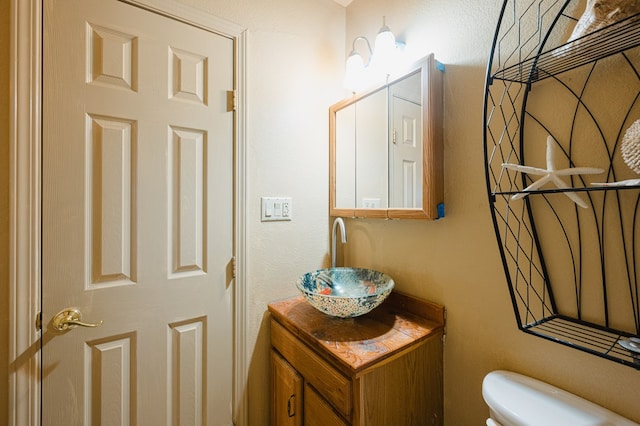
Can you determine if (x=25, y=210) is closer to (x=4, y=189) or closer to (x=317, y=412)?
(x=4, y=189)

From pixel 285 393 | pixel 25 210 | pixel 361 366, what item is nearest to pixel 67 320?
pixel 25 210

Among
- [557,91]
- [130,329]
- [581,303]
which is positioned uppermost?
[557,91]

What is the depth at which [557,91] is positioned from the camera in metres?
0.78

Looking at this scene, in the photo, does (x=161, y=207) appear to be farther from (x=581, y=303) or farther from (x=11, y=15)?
(x=581, y=303)

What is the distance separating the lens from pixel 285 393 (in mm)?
1154

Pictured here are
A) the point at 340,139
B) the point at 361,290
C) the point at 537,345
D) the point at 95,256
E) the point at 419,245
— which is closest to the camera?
the point at 537,345

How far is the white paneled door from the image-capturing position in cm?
92

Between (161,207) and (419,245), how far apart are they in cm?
109

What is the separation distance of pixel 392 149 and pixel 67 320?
1397 mm

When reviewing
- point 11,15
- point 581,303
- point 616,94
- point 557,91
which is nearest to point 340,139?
point 557,91

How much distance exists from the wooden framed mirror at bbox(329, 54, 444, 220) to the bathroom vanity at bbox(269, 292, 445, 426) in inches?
17.4

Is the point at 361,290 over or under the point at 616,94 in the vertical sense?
under

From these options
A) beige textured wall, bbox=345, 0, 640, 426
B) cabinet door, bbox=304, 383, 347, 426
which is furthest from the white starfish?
cabinet door, bbox=304, 383, 347, 426

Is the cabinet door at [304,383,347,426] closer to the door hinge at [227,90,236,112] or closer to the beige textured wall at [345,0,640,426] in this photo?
the beige textured wall at [345,0,640,426]
